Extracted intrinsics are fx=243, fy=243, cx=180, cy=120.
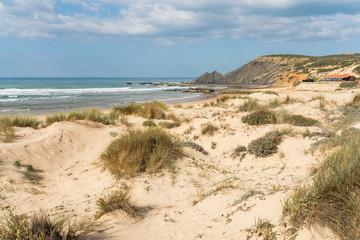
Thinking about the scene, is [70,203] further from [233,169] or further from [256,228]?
[233,169]

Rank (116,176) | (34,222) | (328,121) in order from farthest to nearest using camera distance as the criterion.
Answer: (328,121), (116,176), (34,222)

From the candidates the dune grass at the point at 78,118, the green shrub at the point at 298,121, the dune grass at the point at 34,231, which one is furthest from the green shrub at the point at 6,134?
the green shrub at the point at 298,121

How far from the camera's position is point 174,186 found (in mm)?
5570

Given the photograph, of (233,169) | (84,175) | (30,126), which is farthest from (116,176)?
(30,126)

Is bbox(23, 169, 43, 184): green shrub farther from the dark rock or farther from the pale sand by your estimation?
the dark rock

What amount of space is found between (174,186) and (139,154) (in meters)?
1.26

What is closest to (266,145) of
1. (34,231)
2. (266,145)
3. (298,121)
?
(266,145)

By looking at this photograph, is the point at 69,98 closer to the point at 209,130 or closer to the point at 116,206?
the point at 209,130

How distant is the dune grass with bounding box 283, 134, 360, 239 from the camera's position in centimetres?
284

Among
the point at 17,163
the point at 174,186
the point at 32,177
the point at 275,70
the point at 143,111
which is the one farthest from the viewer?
the point at 275,70

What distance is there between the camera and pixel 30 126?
10.9 m

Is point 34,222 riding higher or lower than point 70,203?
higher

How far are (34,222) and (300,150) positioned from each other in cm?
651

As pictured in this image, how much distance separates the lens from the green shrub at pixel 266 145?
7051 millimetres
